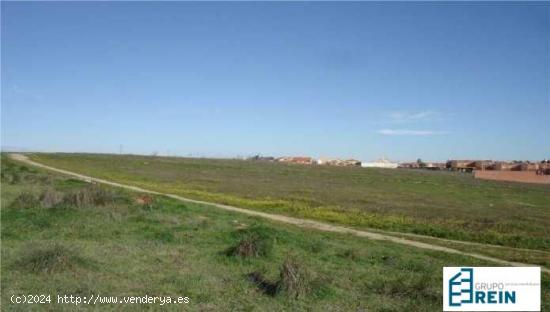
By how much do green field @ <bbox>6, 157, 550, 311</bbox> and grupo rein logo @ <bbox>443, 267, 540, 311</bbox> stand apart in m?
0.31

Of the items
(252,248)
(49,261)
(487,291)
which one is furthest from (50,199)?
(487,291)

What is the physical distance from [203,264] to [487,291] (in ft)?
19.0

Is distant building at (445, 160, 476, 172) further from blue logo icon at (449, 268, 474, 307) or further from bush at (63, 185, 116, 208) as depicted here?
blue logo icon at (449, 268, 474, 307)

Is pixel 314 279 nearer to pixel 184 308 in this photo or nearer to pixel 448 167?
pixel 184 308

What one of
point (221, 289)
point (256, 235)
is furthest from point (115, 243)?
point (221, 289)

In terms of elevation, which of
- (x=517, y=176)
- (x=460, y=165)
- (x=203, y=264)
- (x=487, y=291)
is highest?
(x=460, y=165)

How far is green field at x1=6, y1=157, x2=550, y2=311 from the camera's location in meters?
9.50

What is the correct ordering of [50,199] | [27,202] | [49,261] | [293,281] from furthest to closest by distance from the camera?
[50,199]
[27,202]
[49,261]
[293,281]

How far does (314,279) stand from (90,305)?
→ 3.85 m

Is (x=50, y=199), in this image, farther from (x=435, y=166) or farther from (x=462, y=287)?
(x=435, y=166)

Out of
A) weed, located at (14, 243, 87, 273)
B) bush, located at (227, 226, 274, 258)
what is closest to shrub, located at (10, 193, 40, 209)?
weed, located at (14, 243, 87, 273)

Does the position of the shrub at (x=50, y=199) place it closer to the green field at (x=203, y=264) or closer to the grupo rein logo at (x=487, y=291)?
the green field at (x=203, y=264)

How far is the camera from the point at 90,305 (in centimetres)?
866

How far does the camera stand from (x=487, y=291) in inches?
373
